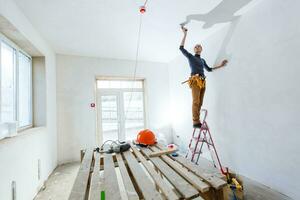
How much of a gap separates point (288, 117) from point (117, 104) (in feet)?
11.0

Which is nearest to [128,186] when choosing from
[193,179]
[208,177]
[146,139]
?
[193,179]

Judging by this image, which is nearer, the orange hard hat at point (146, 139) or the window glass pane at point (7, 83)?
the window glass pane at point (7, 83)

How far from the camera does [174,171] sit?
130cm

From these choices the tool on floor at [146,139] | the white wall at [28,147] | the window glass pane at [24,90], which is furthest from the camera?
the window glass pane at [24,90]

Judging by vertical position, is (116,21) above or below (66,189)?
above

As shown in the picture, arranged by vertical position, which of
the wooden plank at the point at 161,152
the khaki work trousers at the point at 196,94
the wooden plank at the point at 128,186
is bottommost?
the wooden plank at the point at 128,186

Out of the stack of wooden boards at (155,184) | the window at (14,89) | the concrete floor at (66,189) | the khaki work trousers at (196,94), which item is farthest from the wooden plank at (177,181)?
the window at (14,89)

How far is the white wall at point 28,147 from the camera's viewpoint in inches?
58.8

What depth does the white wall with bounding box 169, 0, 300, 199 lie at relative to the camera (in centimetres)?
170

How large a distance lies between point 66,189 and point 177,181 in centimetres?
196

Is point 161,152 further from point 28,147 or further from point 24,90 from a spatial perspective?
point 24,90

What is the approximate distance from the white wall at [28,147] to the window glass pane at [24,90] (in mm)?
265

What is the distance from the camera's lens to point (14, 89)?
79.7 inches

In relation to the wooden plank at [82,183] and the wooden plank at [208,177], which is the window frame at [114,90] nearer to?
the wooden plank at [82,183]
